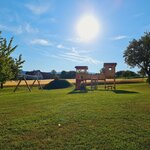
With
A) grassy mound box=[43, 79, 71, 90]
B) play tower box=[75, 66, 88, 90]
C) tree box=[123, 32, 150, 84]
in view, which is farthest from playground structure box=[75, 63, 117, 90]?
tree box=[123, 32, 150, 84]

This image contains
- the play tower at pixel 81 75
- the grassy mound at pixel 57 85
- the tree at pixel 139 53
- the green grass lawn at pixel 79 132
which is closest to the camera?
the green grass lawn at pixel 79 132

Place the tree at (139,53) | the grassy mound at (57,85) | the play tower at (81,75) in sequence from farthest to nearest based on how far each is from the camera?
1. the tree at (139,53)
2. the grassy mound at (57,85)
3. the play tower at (81,75)

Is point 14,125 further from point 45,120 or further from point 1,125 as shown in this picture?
point 45,120

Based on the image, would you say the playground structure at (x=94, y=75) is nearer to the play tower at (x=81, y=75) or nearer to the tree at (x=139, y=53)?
the play tower at (x=81, y=75)

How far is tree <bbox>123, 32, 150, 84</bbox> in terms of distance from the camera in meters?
57.6

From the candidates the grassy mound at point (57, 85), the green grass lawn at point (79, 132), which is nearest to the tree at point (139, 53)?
the grassy mound at point (57, 85)

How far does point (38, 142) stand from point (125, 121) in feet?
12.3

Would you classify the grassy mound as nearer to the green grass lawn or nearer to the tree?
the tree

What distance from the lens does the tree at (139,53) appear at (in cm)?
5762

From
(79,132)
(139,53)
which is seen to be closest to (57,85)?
(139,53)

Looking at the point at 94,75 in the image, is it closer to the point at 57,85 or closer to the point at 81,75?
the point at 81,75

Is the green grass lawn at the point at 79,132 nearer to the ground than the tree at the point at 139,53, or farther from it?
nearer to the ground

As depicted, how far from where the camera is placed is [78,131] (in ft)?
27.8

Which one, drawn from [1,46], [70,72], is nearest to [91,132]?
[1,46]
